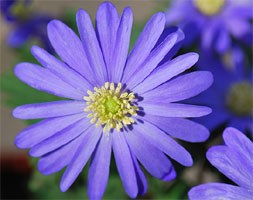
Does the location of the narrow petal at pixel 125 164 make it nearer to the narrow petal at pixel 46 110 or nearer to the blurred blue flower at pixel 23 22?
the narrow petal at pixel 46 110

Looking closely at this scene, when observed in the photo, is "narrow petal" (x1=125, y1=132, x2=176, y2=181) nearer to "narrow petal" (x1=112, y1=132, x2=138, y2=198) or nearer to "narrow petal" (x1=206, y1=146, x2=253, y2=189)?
"narrow petal" (x1=112, y1=132, x2=138, y2=198)

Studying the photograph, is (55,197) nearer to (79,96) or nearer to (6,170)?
(6,170)

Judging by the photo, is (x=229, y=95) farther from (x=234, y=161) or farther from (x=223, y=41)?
(x=234, y=161)

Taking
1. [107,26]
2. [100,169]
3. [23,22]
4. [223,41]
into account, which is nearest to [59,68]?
[107,26]

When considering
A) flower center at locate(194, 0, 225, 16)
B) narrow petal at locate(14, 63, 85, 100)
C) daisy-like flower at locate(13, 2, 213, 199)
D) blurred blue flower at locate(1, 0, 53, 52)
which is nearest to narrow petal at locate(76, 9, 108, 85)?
daisy-like flower at locate(13, 2, 213, 199)

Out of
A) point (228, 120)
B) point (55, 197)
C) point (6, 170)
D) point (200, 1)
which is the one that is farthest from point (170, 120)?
point (6, 170)

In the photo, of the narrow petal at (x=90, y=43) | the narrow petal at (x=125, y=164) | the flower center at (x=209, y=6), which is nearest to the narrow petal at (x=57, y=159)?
the narrow petal at (x=125, y=164)

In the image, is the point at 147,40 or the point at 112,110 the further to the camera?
the point at 112,110
